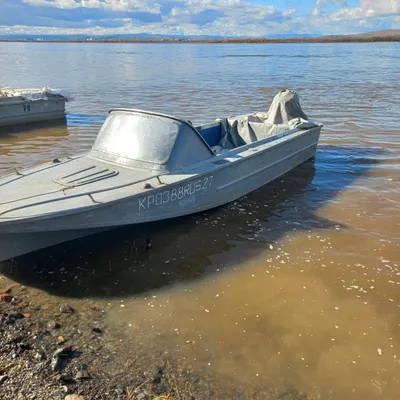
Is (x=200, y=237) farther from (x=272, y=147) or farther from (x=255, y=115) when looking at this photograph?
(x=255, y=115)

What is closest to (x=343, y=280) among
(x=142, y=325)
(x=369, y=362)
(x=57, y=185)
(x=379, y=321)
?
(x=379, y=321)

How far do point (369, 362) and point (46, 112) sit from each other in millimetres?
14524

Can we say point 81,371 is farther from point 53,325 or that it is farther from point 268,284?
point 268,284

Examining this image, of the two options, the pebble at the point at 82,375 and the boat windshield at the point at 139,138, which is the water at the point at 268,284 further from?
the boat windshield at the point at 139,138

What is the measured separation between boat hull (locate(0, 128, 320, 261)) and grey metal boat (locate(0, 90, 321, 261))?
0.04 feet

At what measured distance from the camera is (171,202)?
630 cm

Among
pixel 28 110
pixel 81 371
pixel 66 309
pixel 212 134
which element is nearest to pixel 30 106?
pixel 28 110

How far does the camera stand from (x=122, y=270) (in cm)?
577

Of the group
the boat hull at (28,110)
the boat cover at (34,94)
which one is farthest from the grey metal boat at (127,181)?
the boat cover at (34,94)

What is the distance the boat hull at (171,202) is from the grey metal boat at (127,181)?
11mm

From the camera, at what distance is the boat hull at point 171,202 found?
5195mm

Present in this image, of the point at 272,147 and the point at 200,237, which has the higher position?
the point at 272,147

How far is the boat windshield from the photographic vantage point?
663 cm

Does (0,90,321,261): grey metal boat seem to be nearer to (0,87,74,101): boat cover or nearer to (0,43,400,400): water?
(0,43,400,400): water
